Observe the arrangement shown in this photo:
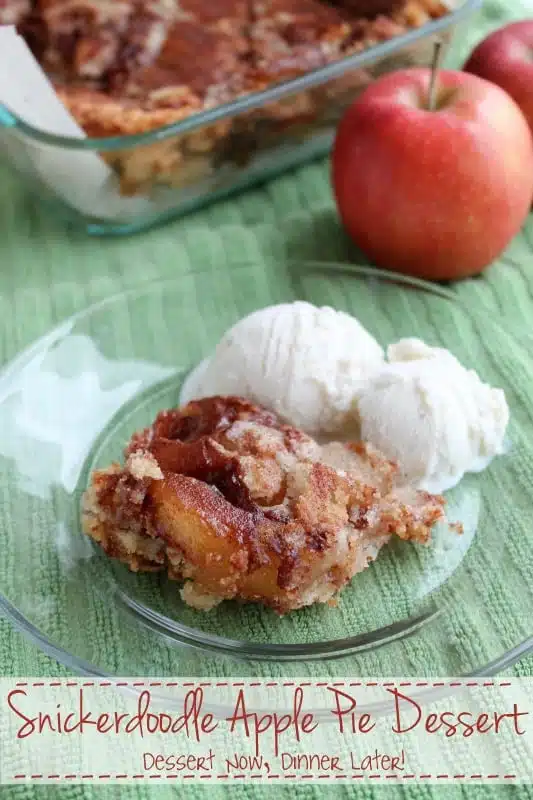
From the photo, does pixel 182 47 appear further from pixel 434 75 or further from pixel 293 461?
pixel 293 461

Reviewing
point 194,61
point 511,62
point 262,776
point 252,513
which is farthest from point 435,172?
point 262,776

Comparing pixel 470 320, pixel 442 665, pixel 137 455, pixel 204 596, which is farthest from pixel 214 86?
pixel 442 665

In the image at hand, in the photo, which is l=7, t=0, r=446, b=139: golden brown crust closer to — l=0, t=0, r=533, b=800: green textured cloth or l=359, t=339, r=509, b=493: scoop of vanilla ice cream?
l=0, t=0, r=533, b=800: green textured cloth

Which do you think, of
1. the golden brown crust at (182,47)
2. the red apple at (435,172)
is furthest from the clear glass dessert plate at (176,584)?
the golden brown crust at (182,47)

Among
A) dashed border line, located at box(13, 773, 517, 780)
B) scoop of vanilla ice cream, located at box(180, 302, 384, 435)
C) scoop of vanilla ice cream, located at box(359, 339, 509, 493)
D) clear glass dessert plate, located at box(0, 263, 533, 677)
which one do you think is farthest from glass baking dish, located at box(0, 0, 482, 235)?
dashed border line, located at box(13, 773, 517, 780)

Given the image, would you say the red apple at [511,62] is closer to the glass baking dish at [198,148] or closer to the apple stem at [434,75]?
the glass baking dish at [198,148]
